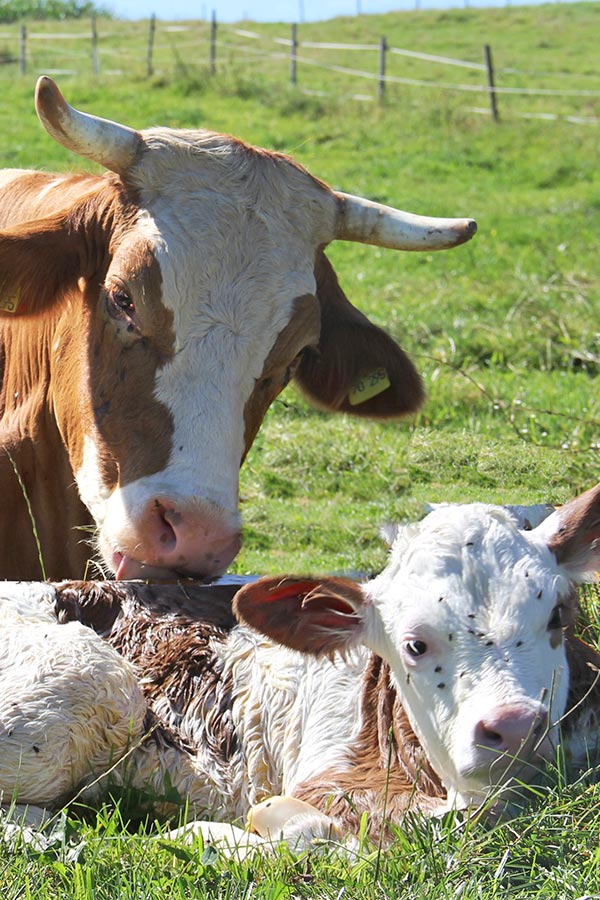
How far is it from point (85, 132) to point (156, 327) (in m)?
0.81

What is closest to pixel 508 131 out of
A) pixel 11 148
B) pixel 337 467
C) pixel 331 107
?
pixel 331 107

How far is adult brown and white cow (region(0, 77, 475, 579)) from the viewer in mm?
4590

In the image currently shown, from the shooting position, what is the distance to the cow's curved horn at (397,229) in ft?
18.0

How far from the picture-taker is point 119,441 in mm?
4832

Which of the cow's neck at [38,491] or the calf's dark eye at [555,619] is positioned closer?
the calf's dark eye at [555,619]

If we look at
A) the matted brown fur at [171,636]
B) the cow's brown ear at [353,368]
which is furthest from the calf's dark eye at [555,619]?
the cow's brown ear at [353,368]

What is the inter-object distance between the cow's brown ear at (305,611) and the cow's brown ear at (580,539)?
613mm

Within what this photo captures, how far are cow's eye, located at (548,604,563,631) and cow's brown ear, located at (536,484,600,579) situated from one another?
236mm

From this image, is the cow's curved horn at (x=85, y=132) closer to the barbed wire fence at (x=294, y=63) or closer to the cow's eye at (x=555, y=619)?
the cow's eye at (x=555, y=619)

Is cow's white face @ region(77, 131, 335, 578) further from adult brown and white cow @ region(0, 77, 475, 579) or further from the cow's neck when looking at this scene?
the cow's neck

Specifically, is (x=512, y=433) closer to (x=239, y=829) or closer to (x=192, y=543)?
(x=192, y=543)

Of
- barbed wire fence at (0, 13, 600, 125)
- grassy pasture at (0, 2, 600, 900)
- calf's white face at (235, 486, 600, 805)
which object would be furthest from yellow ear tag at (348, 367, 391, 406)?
barbed wire fence at (0, 13, 600, 125)

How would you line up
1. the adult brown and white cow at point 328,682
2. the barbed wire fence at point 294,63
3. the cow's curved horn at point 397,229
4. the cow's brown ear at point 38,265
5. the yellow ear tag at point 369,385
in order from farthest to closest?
the barbed wire fence at point 294,63 → the yellow ear tag at point 369,385 → the cow's curved horn at point 397,229 → the cow's brown ear at point 38,265 → the adult brown and white cow at point 328,682

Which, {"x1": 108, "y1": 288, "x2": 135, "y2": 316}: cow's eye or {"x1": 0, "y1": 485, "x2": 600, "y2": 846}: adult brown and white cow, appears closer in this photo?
{"x1": 0, "y1": 485, "x2": 600, "y2": 846}: adult brown and white cow
